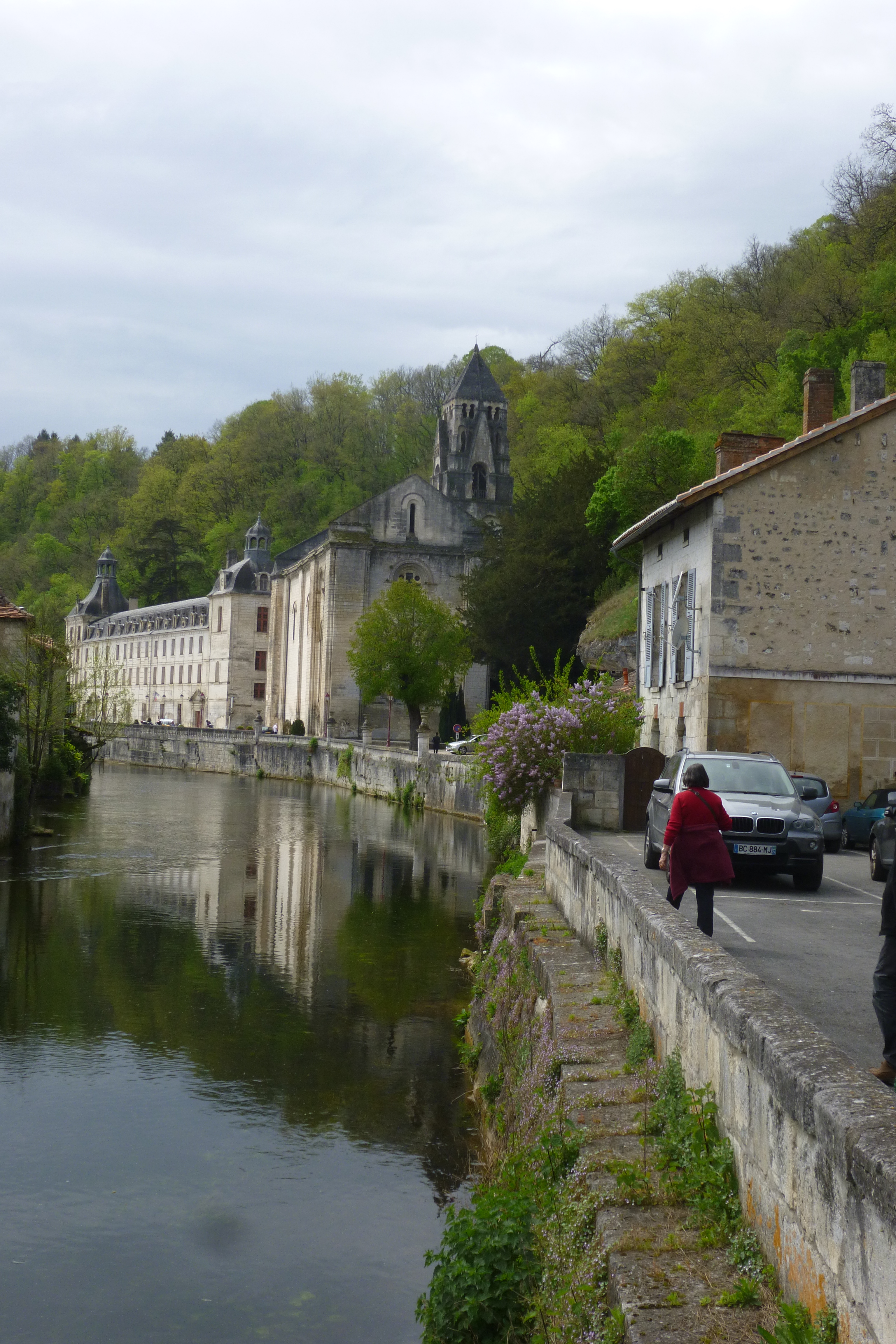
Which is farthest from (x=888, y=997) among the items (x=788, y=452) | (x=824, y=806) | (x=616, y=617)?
(x=616, y=617)

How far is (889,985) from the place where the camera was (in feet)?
18.4

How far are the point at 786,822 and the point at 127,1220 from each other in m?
7.49

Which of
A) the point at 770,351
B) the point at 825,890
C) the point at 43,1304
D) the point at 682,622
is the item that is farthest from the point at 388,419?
the point at 43,1304

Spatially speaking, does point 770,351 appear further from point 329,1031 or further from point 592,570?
Result: point 329,1031

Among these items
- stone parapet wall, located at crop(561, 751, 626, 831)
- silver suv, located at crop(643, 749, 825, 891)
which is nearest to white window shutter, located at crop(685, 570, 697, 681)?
stone parapet wall, located at crop(561, 751, 626, 831)

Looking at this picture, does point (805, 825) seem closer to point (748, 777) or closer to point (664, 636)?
point (748, 777)

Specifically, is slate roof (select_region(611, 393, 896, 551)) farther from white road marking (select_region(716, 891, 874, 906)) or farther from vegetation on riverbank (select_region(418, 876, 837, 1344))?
vegetation on riverbank (select_region(418, 876, 837, 1344))

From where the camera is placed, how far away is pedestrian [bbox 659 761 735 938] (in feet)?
28.9

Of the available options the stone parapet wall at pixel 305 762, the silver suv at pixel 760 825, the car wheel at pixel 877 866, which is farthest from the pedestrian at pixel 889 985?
the stone parapet wall at pixel 305 762

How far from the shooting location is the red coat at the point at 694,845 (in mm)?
8828

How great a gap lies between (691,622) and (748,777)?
7.55 metres

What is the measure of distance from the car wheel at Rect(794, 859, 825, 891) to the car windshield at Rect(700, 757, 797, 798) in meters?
0.85

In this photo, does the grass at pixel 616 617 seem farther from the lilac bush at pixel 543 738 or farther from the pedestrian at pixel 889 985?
the pedestrian at pixel 889 985

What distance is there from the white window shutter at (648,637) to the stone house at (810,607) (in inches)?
143
